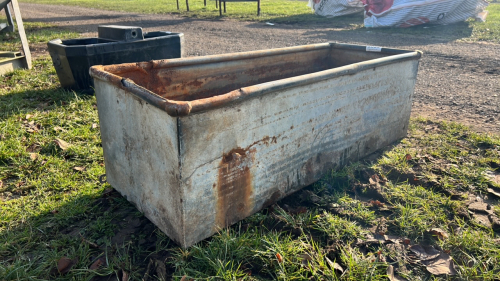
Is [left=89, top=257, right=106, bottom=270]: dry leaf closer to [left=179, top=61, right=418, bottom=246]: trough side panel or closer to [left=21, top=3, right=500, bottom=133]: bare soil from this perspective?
[left=179, top=61, right=418, bottom=246]: trough side panel

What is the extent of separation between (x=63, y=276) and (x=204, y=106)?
1.18 metres

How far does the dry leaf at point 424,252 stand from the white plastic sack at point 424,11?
8753mm

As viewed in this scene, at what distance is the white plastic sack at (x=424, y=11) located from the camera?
9.33 meters

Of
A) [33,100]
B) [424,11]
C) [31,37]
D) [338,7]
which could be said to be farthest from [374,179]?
[338,7]

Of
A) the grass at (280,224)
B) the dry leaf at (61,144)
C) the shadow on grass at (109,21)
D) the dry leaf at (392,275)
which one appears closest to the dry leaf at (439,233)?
the grass at (280,224)

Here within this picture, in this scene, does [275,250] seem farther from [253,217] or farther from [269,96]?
[269,96]

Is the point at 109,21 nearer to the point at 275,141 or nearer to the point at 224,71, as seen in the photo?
the point at 224,71

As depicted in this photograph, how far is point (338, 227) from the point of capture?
231cm

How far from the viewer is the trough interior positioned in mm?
2705

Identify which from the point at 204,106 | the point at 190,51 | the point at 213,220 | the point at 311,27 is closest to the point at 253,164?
the point at 213,220

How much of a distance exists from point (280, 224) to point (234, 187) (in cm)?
41

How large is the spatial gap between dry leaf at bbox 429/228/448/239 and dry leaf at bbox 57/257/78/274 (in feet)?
6.94

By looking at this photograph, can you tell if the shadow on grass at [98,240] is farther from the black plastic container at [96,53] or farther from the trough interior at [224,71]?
the black plastic container at [96,53]

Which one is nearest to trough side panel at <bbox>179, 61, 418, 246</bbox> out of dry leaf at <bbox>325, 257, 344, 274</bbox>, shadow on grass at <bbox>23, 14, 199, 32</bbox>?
dry leaf at <bbox>325, 257, 344, 274</bbox>
